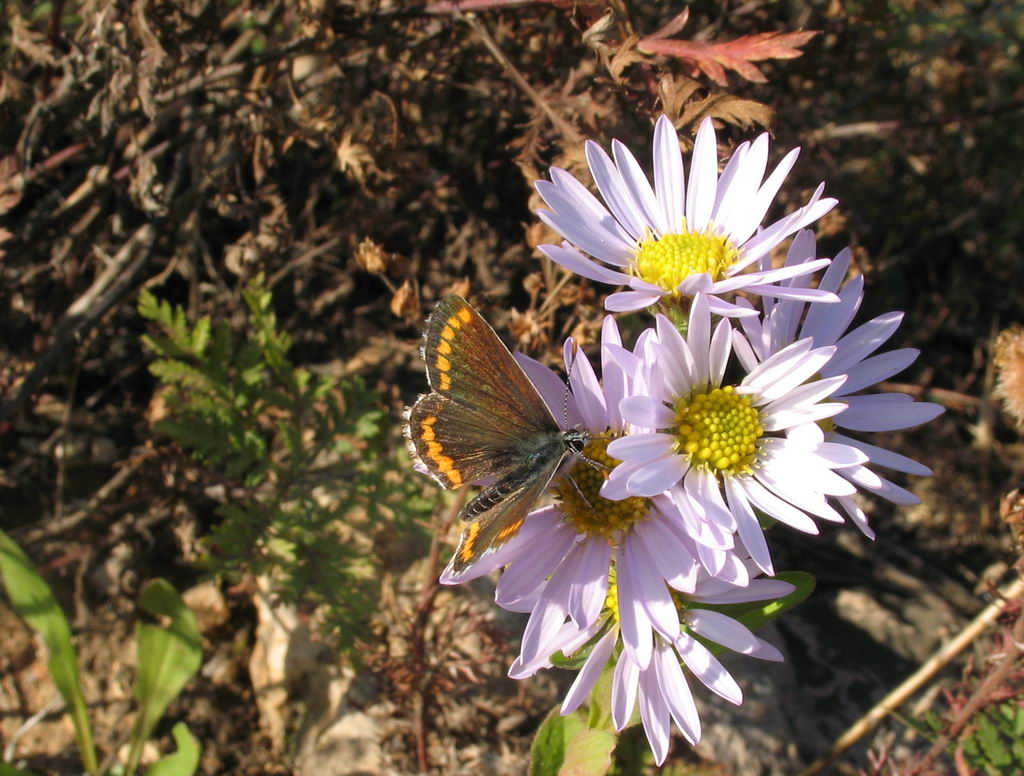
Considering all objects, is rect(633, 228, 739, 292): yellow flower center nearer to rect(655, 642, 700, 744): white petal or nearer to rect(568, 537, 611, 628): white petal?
rect(568, 537, 611, 628): white petal

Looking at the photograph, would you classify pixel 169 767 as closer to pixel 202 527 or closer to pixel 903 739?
pixel 202 527

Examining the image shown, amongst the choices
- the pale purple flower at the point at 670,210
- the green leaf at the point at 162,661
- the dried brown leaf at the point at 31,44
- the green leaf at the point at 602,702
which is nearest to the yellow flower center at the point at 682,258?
the pale purple flower at the point at 670,210

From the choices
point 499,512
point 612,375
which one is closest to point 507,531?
point 499,512

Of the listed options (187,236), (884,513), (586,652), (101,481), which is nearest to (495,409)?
(586,652)

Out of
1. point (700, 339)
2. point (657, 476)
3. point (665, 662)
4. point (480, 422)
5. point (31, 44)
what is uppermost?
point (31, 44)

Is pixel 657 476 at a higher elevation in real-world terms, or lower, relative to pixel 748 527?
higher

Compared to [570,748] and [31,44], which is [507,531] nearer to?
[570,748]
